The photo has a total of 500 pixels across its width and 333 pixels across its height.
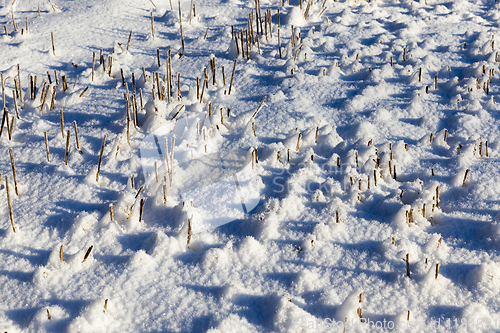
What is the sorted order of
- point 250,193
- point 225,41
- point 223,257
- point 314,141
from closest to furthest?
point 223,257, point 250,193, point 314,141, point 225,41

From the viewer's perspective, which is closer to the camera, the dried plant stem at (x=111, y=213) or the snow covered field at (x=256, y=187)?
the snow covered field at (x=256, y=187)

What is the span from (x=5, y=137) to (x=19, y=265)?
3.81 ft

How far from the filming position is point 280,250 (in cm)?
172

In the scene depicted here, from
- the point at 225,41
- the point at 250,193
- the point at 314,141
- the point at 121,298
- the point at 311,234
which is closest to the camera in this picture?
the point at 121,298

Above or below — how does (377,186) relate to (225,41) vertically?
below

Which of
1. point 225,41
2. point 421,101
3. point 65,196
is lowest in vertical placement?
point 65,196

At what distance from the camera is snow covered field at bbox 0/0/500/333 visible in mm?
1491

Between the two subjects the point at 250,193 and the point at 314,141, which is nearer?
the point at 250,193

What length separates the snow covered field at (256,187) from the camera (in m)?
1.49

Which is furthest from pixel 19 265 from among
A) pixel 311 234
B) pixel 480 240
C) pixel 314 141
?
pixel 480 240

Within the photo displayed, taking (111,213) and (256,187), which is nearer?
(111,213)

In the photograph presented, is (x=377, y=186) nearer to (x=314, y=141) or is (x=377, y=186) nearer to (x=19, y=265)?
(x=314, y=141)

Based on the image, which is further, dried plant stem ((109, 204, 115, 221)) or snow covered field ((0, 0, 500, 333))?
dried plant stem ((109, 204, 115, 221))

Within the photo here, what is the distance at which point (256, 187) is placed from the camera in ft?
6.64
